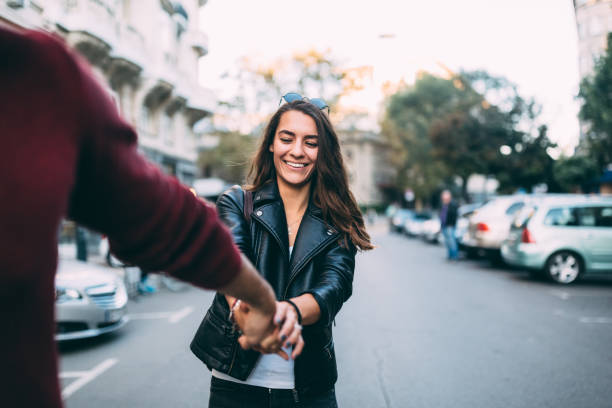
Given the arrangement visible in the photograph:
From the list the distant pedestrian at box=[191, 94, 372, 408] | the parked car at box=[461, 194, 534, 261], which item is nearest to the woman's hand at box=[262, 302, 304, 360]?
the distant pedestrian at box=[191, 94, 372, 408]

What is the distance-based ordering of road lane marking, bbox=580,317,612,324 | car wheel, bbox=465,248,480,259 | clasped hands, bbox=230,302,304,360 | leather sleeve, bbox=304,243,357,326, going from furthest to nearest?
1. car wheel, bbox=465,248,480,259
2. road lane marking, bbox=580,317,612,324
3. leather sleeve, bbox=304,243,357,326
4. clasped hands, bbox=230,302,304,360

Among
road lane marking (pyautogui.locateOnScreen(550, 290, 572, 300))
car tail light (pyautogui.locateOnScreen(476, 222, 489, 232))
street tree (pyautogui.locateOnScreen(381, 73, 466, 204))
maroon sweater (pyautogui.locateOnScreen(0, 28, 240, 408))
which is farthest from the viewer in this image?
street tree (pyautogui.locateOnScreen(381, 73, 466, 204))

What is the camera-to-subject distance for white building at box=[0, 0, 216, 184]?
13.4 m

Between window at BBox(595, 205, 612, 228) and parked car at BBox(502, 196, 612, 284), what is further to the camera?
window at BBox(595, 205, 612, 228)

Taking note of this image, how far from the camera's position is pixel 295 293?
1.80m

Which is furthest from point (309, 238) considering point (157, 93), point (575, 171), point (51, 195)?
point (575, 171)

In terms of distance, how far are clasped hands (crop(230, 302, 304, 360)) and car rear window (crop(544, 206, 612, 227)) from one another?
398 inches

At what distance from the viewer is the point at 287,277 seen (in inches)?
73.0

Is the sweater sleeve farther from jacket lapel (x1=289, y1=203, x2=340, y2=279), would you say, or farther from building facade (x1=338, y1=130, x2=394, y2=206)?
building facade (x1=338, y1=130, x2=394, y2=206)

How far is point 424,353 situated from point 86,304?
13.0 ft

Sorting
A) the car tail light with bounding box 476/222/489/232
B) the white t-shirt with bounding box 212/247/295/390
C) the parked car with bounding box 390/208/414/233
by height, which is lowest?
the parked car with bounding box 390/208/414/233

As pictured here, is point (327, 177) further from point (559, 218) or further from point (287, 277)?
point (559, 218)

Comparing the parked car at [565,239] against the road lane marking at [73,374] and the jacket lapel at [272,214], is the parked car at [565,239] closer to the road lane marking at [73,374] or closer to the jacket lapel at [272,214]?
the road lane marking at [73,374]

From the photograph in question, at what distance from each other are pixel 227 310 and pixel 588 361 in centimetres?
474
